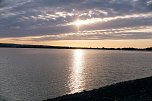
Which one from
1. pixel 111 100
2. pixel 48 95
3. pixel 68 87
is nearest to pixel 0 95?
pixel 48 95

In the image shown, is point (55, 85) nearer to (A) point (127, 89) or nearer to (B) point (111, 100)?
(A) point (127, 89)

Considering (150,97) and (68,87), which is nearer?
(150,97)

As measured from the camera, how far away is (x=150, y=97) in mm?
30984

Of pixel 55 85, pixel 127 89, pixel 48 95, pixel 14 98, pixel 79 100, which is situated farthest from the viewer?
pixel 55 85

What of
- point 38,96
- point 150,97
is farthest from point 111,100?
point 38,96

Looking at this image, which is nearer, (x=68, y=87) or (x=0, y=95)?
(x=0, y=95)

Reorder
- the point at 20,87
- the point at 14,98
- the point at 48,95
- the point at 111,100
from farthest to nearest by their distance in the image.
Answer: the point at 20,87, the point at 48,95, the point at 14,98, the point at 111,100

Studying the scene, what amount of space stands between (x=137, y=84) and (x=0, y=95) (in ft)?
82.1

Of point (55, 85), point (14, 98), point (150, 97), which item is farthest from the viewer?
point (55, 85)

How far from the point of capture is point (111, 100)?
109 ft

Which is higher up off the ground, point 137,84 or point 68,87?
point 137,84

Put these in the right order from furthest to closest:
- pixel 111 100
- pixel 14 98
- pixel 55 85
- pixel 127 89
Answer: pixel 55 85 < pixel 14 98 < pixel 127 89 < pixel 111 100

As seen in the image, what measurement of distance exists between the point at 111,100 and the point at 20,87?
113 feet

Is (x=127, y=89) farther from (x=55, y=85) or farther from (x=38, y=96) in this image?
(x=55, y=85)
